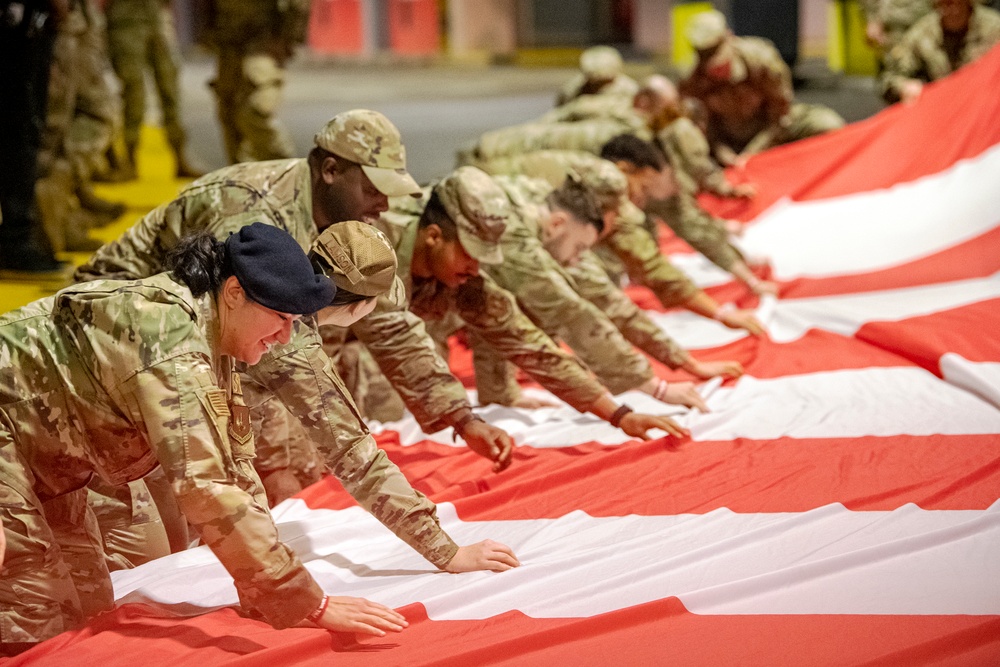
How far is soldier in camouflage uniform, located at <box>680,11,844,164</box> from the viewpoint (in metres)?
6.17

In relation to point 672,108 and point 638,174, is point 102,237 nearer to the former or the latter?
point 638,174

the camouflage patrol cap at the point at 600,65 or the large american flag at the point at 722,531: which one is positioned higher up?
the camouflage patrol cap at the point at 600,65

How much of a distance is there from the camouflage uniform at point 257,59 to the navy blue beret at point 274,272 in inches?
127

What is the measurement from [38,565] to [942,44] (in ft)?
18.4

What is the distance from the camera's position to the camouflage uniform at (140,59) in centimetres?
541

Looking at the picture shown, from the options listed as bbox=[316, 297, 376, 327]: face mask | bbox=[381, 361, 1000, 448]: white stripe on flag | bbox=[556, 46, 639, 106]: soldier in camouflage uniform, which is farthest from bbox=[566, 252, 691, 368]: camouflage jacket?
bbox=[556, 46, 639, 106]: soldier in camouflage uniform

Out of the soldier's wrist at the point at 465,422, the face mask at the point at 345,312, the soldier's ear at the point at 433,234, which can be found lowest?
the soldier's wrist at the point at 465,422

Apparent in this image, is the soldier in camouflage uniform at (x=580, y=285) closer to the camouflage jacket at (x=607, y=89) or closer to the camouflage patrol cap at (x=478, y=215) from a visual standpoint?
the camouflage patrol cap at (x=478, y=215)

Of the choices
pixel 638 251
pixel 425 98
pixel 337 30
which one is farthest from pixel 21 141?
pixel 337 30

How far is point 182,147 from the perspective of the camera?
5.45 meters

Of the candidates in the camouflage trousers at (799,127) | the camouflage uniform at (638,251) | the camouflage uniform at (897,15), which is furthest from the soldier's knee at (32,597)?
the camouflage uniform at (897,15)

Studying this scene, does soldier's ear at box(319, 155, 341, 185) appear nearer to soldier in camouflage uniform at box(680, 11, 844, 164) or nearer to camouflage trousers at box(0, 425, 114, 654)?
camouflage trousers at box(0, 425, 114, 654)

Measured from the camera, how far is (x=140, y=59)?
5.47 m

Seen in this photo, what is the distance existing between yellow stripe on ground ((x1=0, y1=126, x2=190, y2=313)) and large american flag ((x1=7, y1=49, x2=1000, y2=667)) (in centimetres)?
112
